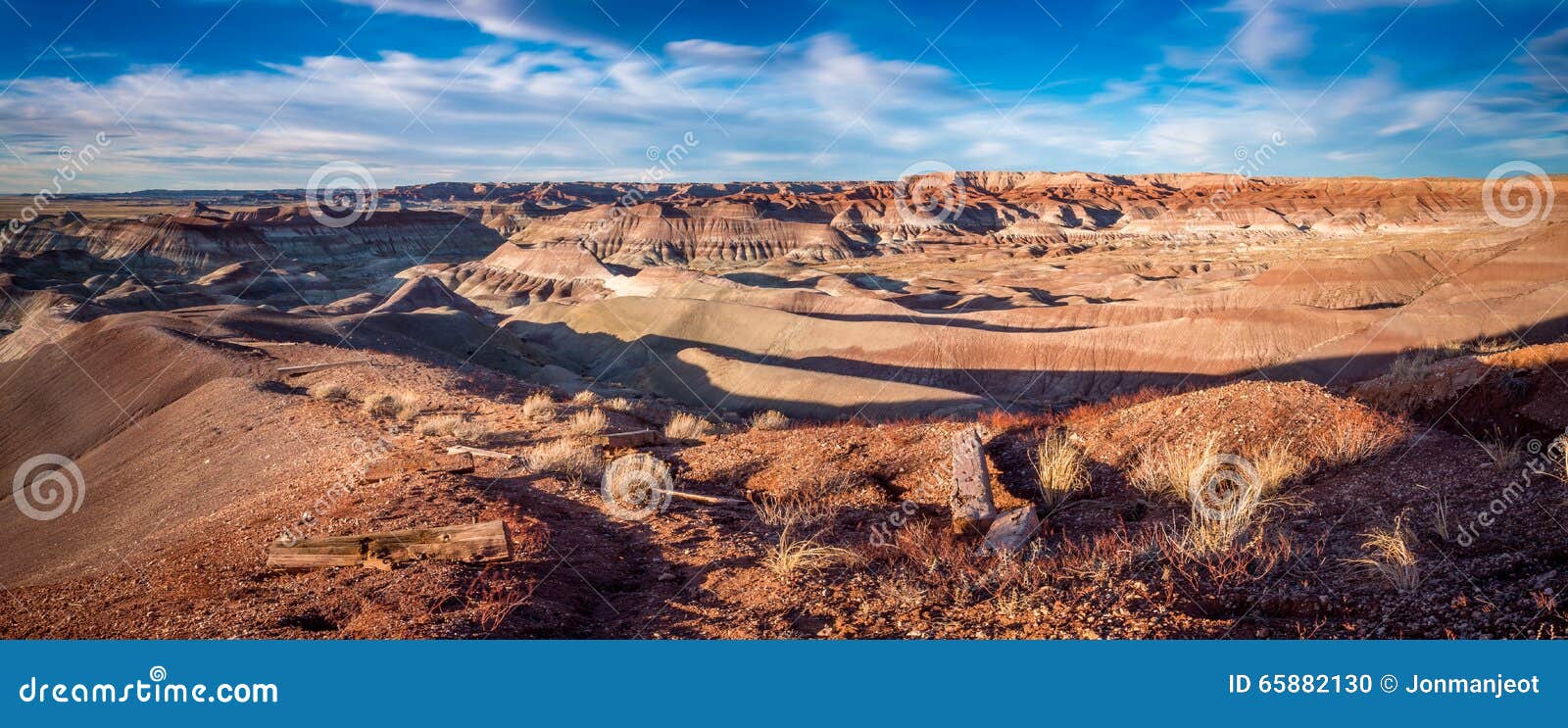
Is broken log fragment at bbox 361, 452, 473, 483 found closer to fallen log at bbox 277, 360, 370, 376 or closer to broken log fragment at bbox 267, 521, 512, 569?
broken log fragment at bbox 267, 521, 512, 569

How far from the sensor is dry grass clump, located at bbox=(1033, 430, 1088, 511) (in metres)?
7.64

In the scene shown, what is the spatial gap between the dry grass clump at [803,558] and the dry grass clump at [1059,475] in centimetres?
248

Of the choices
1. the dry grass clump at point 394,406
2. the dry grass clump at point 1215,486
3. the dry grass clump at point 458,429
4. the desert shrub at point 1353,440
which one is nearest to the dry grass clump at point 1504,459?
the desert shrub at point 1353,440

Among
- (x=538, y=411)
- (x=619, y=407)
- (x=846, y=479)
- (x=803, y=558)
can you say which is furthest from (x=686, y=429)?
(x=803, y=558)

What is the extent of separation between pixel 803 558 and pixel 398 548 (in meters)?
3.21

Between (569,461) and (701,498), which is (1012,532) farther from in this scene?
(569,461)

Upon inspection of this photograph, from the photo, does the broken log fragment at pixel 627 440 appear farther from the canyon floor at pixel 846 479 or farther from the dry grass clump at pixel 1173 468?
the dry grass clump at pixel 1173 468

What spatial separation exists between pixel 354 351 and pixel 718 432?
12.6m

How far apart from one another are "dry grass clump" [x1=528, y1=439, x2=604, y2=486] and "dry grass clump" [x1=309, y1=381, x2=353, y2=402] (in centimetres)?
816

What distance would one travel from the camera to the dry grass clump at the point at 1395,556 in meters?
4.56

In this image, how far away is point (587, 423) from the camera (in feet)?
44.7

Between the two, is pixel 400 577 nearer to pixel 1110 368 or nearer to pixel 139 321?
pixel 139 321

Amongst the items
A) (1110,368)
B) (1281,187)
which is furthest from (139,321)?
(1281,187)

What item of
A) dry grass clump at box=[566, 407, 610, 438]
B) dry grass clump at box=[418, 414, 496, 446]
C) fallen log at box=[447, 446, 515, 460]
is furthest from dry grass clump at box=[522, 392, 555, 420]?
fallen log at box=[447, 446, 515, 460]
